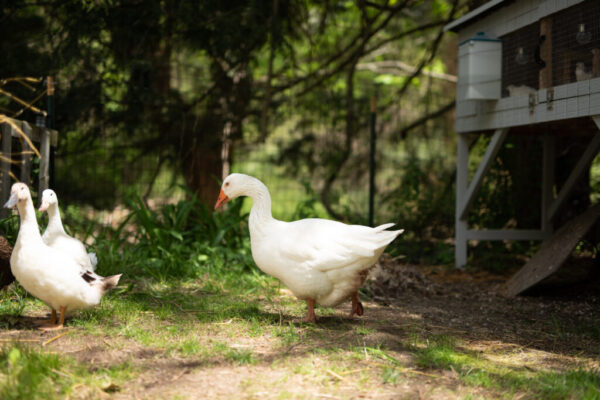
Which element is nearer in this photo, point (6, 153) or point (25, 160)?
point (6, 153)

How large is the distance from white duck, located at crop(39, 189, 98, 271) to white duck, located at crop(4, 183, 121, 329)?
141mm

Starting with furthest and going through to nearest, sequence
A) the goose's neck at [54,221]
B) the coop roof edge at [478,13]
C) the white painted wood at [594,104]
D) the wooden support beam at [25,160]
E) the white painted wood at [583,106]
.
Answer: the coop roof edge at [478,13]
the wooden support beam at [25,160]
the white painted wood at [583,106]
the white painted wood at [594,104]
the goose's neck at [54,221]

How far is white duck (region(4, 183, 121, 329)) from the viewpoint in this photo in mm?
3326

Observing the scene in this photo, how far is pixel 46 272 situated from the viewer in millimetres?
3318

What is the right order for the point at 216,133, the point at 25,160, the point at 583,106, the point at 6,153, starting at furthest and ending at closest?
the point at 216,133
the point at 25,160
the point at 583,106
the point at 6,153

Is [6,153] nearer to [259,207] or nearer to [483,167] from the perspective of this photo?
[259,207]

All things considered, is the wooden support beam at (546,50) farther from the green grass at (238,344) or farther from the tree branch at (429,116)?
the tree branch at (429,116)

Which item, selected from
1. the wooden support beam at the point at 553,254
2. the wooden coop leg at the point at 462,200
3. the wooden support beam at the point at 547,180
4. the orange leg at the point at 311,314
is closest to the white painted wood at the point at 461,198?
the wooden coop leg at the point at 462,200

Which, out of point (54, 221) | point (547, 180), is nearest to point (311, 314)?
point (54, 221)

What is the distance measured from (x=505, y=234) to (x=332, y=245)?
391 centimetres

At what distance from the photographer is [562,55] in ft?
17.0

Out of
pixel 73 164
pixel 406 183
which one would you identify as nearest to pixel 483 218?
pixel 406 183

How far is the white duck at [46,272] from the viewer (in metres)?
Answer: 3.33

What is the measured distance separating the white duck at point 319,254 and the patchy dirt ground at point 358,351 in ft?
0.95
